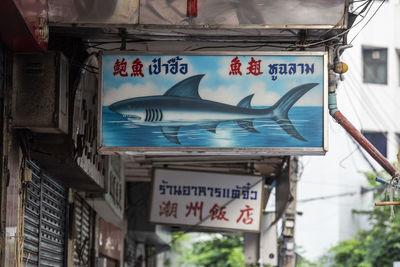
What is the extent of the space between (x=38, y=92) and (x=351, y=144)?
1043 inches

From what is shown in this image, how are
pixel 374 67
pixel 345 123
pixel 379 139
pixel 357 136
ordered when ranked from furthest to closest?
1. pixel 374 67
2. pixel 379 139
3. pixel 357 136
4. pixel 345 123

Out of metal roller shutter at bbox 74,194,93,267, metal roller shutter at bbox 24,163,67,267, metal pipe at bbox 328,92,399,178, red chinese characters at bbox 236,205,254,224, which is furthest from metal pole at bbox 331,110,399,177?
red chinese characters at bbox 236,205,254,224

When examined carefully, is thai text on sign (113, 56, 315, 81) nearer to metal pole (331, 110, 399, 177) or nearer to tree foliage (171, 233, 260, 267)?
metal pole (331, 110, 399, 177)

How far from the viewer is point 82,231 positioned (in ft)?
35.1

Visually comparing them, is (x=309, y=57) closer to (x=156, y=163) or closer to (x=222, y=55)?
(x=222, y=55)

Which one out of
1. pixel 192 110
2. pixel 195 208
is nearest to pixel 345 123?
pixel 192 110

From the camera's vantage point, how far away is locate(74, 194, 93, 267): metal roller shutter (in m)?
10.2

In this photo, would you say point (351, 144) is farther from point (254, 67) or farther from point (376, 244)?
point (254, 67)

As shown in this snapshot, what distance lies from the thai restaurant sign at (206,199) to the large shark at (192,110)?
529 centimetres

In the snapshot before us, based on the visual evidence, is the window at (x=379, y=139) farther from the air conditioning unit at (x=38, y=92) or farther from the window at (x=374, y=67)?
the air conditioning unit at (x=38, y=92)

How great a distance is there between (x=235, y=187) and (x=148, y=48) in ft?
15.8

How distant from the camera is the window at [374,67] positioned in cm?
3288

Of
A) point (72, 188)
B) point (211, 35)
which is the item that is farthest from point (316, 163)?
point (211, 35)

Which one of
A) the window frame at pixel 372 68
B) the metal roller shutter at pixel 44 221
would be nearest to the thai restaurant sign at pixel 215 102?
the metal roller shutter at pixel 44 221
